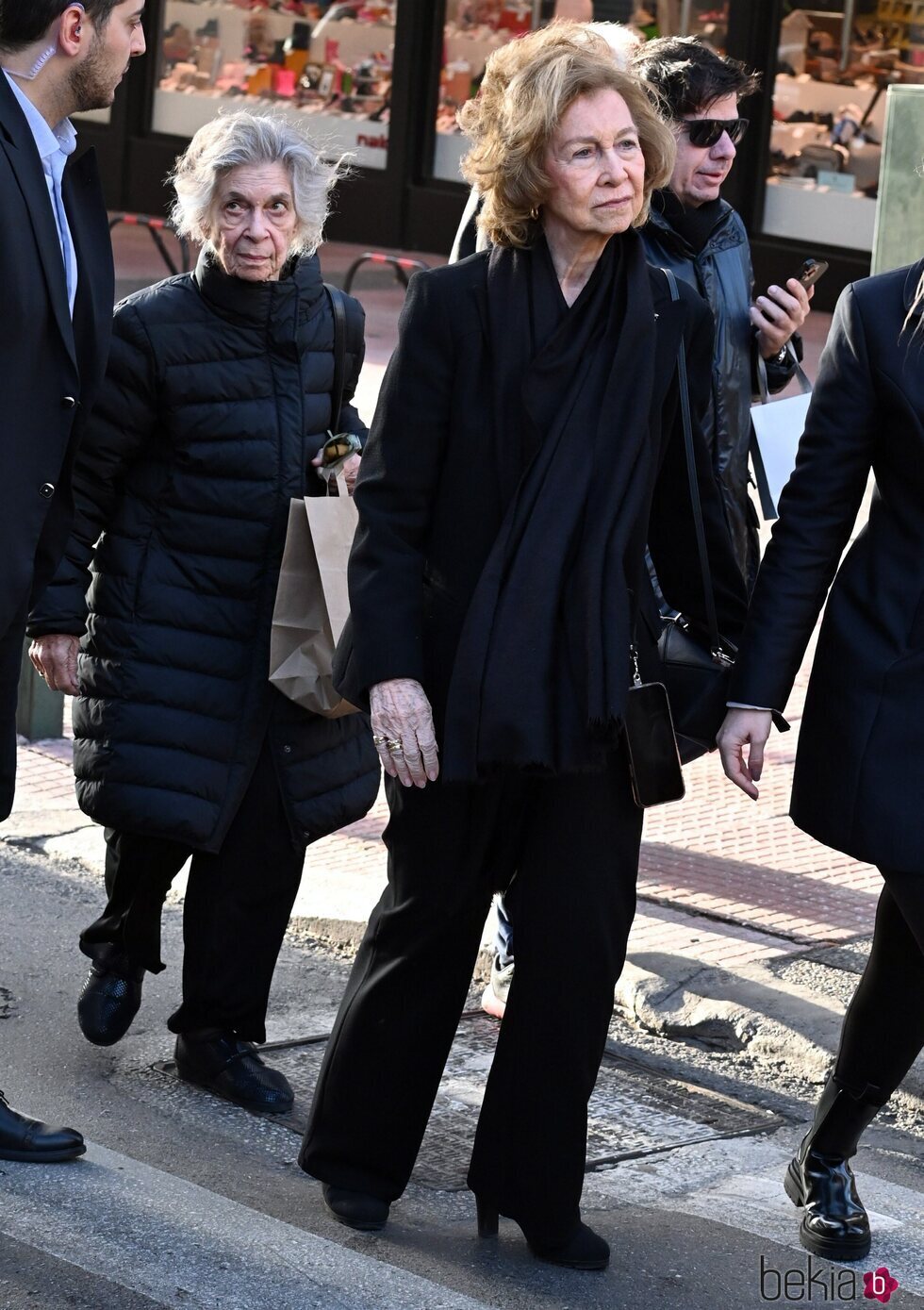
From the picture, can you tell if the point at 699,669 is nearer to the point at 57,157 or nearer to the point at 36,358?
the point at 36,358

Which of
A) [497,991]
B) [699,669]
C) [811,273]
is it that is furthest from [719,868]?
[699,669]

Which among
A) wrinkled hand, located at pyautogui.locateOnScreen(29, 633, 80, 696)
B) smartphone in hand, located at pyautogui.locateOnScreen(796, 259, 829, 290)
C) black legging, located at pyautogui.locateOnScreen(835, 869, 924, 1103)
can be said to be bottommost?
black legging, located at pyautogui.locateOnScreen(835, 869, 924, 1103)

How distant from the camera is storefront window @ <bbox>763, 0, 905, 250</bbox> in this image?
16.4m

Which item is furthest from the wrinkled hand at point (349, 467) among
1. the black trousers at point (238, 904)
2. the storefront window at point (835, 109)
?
the storefront window at point (835, 109)

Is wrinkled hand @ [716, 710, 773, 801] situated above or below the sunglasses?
below

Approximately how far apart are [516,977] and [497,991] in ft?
4.53

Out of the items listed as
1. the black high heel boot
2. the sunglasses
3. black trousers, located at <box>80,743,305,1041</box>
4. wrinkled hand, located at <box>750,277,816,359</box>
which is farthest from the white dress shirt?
the black high heel boot

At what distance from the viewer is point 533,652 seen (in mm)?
3131

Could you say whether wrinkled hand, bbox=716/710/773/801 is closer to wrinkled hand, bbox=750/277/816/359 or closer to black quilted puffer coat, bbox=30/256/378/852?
black quilted puffer coat, bbox=30/256/378/852

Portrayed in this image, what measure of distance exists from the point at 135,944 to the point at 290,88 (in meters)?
16.9

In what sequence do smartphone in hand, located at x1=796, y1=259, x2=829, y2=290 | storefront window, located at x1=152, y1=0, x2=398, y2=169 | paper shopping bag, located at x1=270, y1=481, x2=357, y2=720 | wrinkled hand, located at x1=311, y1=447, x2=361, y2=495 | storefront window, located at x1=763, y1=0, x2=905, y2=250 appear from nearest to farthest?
paper shopping bag, located at x1=270, y1=481, x2=357, y2=720
wrinkled hand, located at x1=311, y1=447, x2=361, y2=495
smartphone in hand, located at x1=796, y1=259, x2=829, y2=290
storefront window, located at x1=763, y1=0, x2=905, y2=250
storefront window, located at x1=152, y1=0, x2=398, y2=169

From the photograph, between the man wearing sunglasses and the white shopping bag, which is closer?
the man wearing sunglasses

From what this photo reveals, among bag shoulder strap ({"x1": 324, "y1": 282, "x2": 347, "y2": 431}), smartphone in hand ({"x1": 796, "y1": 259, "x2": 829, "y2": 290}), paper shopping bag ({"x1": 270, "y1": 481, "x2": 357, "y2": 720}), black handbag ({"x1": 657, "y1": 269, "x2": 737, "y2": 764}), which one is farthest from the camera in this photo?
smartphone in hand ({"x1": 796, "y1": 259, "x2": 829, "y2": 290})

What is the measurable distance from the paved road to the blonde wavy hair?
162cm
